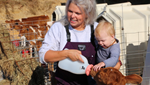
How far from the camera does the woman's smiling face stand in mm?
1098

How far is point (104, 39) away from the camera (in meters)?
1.15

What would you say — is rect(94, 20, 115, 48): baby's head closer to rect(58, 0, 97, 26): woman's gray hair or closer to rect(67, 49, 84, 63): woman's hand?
rect(58, 0, 97, 26): woman's gray hair

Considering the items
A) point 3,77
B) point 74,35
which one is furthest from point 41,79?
point 74,35

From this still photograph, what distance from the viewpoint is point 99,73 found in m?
0.99

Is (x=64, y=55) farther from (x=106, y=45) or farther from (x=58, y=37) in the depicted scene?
(x=106, y=45)

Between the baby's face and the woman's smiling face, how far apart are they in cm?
16

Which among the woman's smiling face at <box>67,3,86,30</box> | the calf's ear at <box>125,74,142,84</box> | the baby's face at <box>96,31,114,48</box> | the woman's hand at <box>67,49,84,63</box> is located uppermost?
the woman's smiling face at <box>67,3,86,30</box>

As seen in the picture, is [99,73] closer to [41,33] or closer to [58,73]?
[58,73]

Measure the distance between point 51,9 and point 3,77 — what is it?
A: 430cm

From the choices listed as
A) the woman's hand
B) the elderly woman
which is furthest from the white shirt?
the woman's hand

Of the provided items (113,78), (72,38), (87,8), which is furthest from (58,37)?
(113,78)

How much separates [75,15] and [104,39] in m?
0.25

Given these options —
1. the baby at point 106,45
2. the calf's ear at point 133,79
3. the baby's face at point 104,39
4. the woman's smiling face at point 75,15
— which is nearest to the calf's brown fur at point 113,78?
the calf's ear at point 133,79

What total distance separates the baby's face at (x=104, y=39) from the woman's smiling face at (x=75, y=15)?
16 centimetres
